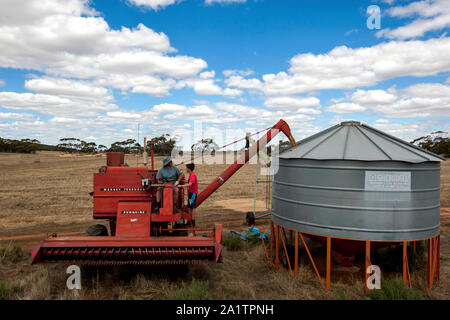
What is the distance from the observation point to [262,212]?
17.5 meters

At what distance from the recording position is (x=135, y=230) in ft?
28.0

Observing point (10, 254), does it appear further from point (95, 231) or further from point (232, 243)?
point (232, 243)

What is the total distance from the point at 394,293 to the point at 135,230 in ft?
19.5

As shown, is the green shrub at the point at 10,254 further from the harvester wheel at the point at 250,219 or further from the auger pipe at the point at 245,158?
the harvester wheel at the point at 250,219

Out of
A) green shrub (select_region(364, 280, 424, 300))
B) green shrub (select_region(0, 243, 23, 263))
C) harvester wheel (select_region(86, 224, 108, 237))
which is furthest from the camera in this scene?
green shrub (select_region(0, 243, 23, 263))

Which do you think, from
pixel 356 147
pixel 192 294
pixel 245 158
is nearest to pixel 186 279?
pixel 192 294

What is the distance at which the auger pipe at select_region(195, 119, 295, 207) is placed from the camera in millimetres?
10680

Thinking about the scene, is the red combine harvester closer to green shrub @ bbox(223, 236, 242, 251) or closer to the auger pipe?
the auger pipe

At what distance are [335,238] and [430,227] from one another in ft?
7.16

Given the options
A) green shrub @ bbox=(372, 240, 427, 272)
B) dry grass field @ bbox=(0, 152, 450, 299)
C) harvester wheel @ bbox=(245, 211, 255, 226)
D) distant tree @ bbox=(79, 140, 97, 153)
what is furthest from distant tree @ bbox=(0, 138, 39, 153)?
green shrub @ bbox=(372, 240, 427, 272)

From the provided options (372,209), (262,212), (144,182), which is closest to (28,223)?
(144,182)

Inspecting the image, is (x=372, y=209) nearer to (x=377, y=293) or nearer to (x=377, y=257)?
(x=377, y=293)

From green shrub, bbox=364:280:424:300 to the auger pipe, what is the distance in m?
4.69
